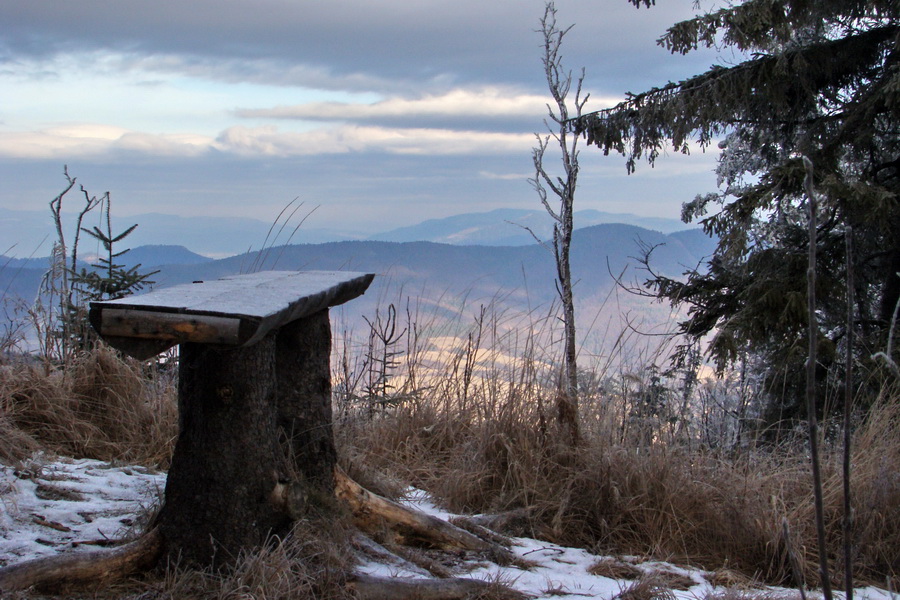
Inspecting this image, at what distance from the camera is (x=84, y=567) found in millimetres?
2111

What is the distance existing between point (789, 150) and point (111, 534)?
7.93m

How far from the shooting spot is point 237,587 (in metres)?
2.07

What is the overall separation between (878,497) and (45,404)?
3776 mm

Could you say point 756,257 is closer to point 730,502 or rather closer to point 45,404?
point 730,502

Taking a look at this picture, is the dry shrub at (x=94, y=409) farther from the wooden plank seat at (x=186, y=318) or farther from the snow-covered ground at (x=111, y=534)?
the wooden plank seat at (x=186, y=318)

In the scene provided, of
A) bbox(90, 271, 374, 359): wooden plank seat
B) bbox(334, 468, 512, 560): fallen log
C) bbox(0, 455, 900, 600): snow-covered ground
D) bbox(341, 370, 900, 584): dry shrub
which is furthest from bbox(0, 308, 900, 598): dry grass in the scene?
bbox(90, 271, 374, 359): wooden plank seat

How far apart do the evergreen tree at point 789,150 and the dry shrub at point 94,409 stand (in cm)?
473

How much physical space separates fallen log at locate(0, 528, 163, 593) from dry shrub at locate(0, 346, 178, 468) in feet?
4.11

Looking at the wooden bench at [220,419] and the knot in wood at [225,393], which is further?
the knot in wood at [225,393]

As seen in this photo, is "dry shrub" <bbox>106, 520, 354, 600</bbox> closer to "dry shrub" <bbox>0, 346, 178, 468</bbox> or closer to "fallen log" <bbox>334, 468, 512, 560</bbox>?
"fallen log" <bbox>334, 468, 512, 560</bbox>

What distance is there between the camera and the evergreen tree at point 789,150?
6.41 meters

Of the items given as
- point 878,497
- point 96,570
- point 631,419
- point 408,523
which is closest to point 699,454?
point 631,419

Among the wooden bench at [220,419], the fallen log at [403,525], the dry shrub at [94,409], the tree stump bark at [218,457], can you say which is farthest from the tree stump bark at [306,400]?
the dry shrub at [94,409]

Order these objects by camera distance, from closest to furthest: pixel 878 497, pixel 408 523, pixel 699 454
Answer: pixel 408 523
pixel 878 497
pixel 699 454
